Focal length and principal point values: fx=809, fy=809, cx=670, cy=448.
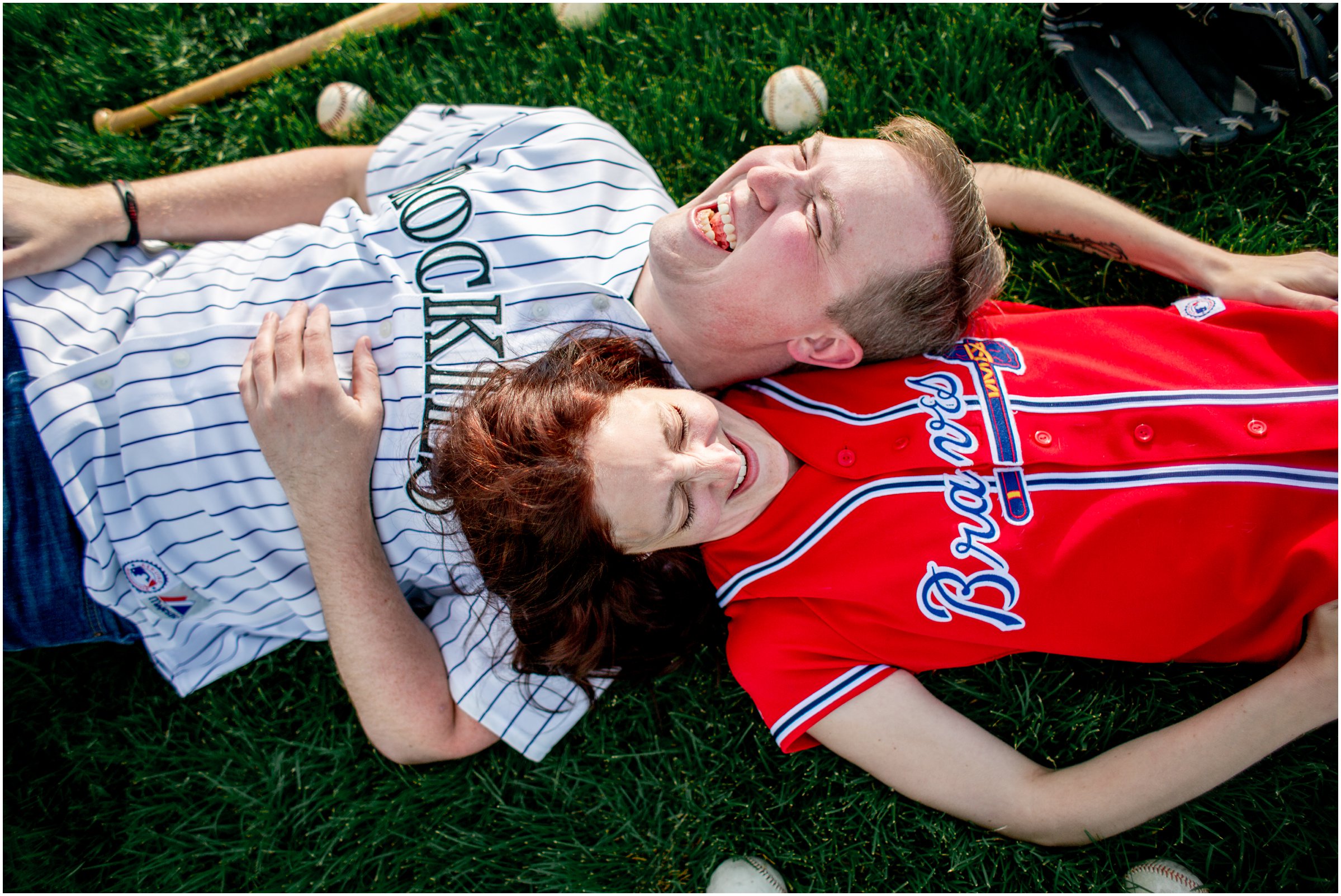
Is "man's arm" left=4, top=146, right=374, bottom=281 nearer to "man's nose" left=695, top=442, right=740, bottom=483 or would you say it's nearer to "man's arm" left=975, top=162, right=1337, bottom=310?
"man's nose" left=695, top=442, right=740, bottom=483

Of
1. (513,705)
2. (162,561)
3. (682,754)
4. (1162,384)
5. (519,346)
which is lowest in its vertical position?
(682,754)

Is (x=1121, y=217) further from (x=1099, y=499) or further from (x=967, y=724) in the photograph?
(x=967, y=724)

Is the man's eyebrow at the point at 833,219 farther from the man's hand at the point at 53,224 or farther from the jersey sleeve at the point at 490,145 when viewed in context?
the man's hand at the point at 53,224

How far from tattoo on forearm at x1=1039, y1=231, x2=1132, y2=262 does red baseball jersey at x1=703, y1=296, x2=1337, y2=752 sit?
0.43m

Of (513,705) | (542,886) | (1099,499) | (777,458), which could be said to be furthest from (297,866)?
(1099,499)

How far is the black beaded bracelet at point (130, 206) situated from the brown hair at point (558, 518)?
1.49 metres

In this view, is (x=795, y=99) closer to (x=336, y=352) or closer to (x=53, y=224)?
(x=336, y=352)

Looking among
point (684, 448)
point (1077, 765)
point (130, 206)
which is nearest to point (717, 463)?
point (684, 448)

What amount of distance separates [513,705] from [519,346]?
122 centimetres

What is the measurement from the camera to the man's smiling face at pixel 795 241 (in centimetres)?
225

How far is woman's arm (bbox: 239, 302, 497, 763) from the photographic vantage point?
2537 mm

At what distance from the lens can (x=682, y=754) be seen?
9.90 ft

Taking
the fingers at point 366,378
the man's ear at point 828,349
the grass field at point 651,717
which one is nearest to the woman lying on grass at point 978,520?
the man's ear at point 828,349

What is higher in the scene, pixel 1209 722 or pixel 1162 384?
pixel 1162 384
